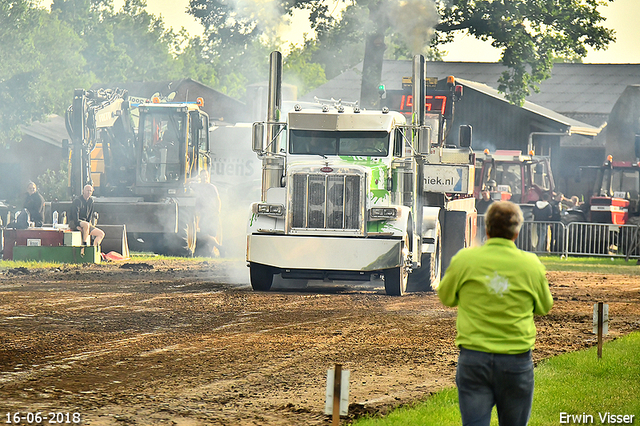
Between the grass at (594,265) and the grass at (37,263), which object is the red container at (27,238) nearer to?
the grass at (37,263)

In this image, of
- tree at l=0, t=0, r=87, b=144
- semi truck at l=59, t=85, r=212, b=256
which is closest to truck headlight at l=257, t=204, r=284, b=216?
semi truck at l=59, t=85, r=212, b=256

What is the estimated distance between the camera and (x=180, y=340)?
428 inches

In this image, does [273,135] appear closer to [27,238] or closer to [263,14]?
[27,238]

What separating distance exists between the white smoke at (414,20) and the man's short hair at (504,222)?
73.4 feet

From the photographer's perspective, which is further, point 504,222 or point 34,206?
point 34,206

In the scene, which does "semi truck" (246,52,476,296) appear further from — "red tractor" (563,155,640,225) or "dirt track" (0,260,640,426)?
"red tractor" (563,155,640,225)

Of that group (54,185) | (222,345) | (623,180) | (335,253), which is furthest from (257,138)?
(54,185)

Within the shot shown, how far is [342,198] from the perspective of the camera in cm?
1528

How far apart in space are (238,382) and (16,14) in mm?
53851

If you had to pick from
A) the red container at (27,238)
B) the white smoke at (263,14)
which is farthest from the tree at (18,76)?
the red container at (27,238)

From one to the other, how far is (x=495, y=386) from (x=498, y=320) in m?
0.36

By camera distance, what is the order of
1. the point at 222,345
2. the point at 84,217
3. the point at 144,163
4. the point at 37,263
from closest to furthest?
the point at 222,345 → the point at 37,263 → the point at 84,217 → the point at 144,163

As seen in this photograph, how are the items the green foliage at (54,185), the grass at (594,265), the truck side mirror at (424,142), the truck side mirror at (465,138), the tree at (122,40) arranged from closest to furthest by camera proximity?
the truck side mirror at (424,142) < the truck side mirror at (465,138) < the grass at (594,265) < the green foliage at (54,185) < the tree at (122,40)

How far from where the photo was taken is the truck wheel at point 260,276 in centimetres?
1599
